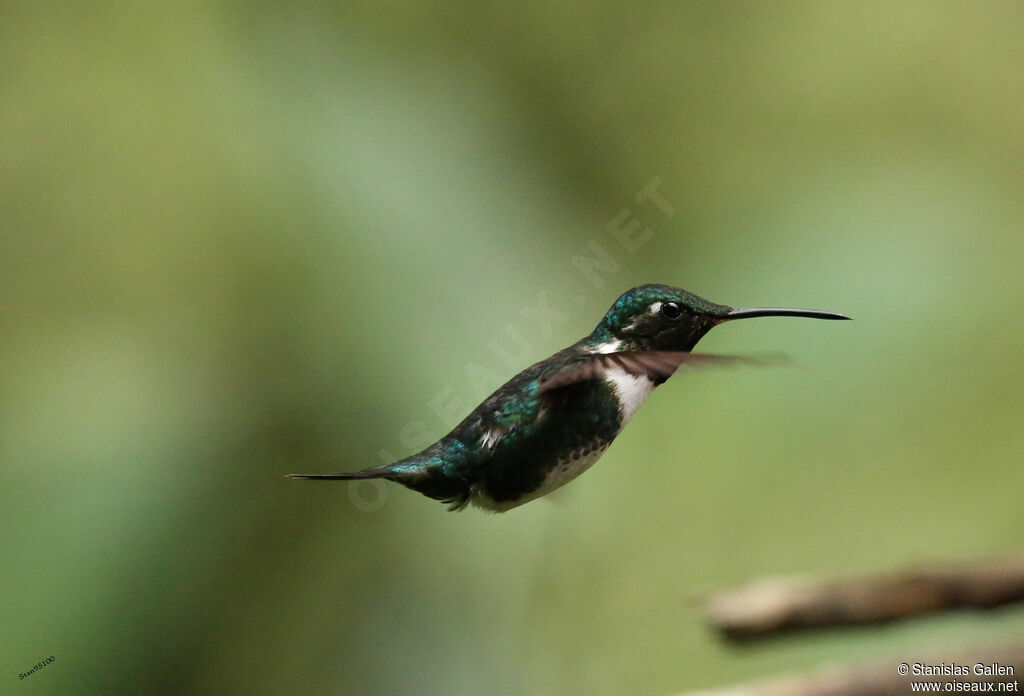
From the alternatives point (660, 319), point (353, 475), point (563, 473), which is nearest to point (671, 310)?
point (660, 319)

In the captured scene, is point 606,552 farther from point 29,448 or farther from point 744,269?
point 29,448

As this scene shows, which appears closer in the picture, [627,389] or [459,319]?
[627,389]

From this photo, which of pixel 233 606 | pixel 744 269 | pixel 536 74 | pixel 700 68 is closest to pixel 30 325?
pixel 233 606

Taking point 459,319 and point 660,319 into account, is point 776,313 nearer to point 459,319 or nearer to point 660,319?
point 660,319

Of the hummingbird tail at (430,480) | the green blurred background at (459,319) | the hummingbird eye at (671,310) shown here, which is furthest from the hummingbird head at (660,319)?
the green blurred background at (459,319)

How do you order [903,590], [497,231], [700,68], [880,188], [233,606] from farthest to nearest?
[700,68]
[880,188]
[233,606]
[497,231]
[903,590]

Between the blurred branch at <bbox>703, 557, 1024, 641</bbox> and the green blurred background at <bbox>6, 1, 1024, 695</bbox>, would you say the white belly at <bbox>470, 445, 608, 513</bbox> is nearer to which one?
the blurred branch at <bbox>703, 557, 1024, 641</bbox>

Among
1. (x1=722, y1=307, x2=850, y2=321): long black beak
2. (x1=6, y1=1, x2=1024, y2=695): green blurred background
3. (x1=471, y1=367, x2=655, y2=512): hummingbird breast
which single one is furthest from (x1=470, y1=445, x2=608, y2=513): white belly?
(x1=6, y1=1, x2=1024, y2=695): green blurred background
